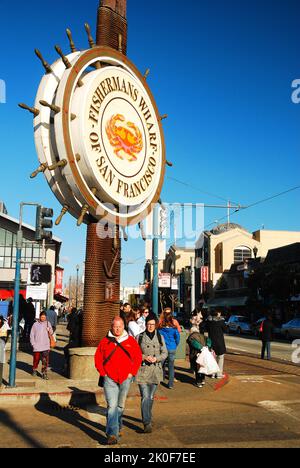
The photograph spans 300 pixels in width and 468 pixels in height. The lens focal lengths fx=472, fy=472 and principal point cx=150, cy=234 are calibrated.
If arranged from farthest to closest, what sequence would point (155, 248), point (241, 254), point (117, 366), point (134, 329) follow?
point (241, 254) → point (155, 248) → point (134, 329) → point (117, 366)

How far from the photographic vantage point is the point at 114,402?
248 inches

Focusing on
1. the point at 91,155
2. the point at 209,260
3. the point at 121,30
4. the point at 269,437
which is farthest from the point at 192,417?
the point at 209,260

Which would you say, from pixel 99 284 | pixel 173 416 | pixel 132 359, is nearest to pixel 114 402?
pixel 132 359

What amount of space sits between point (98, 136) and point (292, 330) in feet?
82.1

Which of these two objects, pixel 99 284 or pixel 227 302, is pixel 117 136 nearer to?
pixel 99 284

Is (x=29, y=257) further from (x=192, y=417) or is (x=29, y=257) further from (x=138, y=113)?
(x=192, y=417)

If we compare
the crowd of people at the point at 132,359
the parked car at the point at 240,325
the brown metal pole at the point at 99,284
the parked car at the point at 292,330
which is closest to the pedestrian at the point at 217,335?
the crowd of people at the point at 132,359

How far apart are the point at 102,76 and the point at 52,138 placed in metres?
1.88

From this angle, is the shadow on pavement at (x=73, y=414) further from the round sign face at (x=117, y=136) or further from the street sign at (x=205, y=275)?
the street sign at (x=205, y=275)

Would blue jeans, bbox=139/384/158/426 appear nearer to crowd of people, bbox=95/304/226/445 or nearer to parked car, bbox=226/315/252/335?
crowd of people, bbox=95/304/226/445

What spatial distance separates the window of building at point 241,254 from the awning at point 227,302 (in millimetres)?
6052

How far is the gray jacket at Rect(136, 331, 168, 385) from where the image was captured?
705 centimetres
